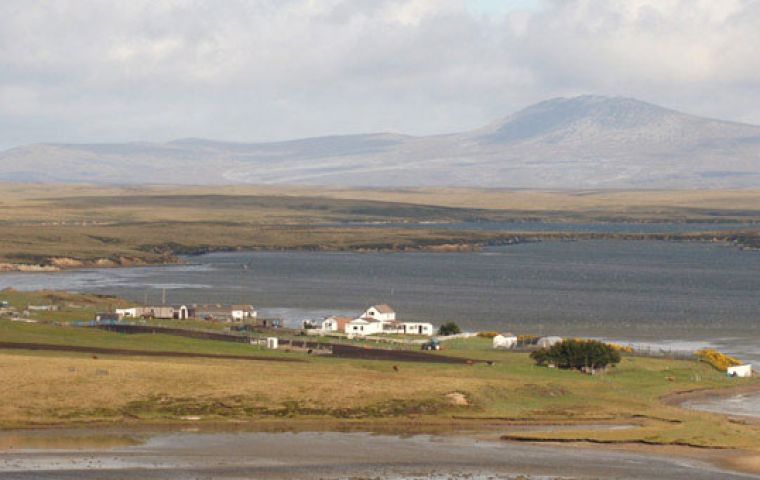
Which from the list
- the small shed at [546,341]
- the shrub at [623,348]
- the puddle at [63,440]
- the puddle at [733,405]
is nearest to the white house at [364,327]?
the small shed at [546,341]

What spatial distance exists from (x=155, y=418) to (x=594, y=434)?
18.1 m

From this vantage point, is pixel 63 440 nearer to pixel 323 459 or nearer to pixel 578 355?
pixel 323 459

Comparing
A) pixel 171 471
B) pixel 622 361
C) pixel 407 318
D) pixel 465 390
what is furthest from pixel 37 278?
pixel 171 471

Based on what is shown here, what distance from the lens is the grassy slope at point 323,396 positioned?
60594 mm

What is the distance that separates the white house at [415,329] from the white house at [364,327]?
136 cm

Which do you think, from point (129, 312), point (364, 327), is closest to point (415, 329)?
point (364, 327)

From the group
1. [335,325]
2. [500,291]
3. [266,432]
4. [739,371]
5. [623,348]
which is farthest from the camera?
[500,291]

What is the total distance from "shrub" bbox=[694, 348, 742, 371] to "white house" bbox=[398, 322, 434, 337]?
19742 millimetres

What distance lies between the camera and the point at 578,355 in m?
80.1

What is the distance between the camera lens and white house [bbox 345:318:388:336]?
3942 inches

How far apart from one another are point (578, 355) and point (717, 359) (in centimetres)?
1106

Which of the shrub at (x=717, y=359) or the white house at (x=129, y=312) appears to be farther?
the white house at (x=129, y=312)

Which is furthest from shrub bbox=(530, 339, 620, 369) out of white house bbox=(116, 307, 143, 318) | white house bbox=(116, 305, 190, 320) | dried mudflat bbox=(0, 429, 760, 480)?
white house bbox=(116, 307, 143, 318)

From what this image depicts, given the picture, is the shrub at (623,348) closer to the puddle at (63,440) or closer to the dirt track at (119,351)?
the dirt track at (119,351)
